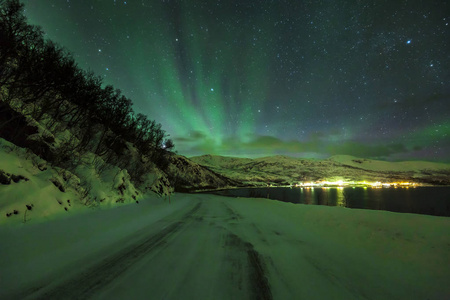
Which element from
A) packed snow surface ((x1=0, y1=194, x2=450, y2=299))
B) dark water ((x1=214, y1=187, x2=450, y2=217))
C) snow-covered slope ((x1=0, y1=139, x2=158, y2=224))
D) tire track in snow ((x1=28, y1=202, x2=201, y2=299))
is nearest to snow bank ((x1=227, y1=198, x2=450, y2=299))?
packed snow surface ((x1=0, y1=194, x2=450, y2=299))

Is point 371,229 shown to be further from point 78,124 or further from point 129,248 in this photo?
point 78,124

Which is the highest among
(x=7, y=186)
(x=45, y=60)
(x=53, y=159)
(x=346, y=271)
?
(x=45, y=60)

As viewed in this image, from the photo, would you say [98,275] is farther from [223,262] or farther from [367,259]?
[367,259]

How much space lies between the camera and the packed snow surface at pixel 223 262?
3247 millimetres

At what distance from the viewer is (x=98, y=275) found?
11.9ft

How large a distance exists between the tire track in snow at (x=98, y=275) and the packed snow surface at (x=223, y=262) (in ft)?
0.05

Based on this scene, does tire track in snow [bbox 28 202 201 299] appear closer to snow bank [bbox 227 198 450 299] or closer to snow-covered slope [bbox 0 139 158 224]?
snow bank [bbox 227 198 450 299]

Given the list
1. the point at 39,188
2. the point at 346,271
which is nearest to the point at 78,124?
the point at 39,188

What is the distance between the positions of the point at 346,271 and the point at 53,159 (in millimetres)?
13035

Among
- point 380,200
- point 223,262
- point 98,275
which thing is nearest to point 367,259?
point 223,262

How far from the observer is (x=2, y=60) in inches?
363

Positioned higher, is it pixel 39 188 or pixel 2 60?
pixel 2 60

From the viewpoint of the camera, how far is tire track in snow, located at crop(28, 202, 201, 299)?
2.99m

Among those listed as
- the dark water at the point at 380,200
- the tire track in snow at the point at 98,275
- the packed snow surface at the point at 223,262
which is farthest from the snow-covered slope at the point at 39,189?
the dark water at the point at 380,200
